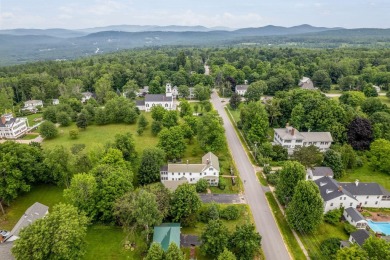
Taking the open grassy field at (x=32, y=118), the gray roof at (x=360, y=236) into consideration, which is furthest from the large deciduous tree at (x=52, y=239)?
the open grassy field at (x=32, y=118)

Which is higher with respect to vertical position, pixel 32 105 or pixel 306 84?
Answer: pixel 306 84

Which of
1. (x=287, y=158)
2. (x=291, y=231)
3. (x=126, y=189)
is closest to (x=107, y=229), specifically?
(x=126, y=189)

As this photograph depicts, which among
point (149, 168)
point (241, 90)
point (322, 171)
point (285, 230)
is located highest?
point (241, 90)

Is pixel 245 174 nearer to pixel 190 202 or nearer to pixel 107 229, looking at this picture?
pixel 190 202

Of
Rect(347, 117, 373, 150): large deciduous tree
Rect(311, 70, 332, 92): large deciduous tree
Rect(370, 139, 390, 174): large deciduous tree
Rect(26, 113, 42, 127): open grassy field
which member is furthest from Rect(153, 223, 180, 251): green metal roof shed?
Rect(311, 70, 332, 92): large deciduous tree

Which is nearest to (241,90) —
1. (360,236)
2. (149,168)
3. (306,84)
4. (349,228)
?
(306,84)

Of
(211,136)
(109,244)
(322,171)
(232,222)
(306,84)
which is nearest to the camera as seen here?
(109,244)

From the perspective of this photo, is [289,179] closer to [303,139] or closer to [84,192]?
[303,139]

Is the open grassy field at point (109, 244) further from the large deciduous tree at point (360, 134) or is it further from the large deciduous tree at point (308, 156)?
the large deciduous tree at point (360, 134)
